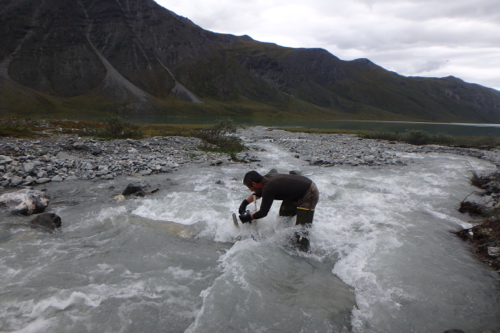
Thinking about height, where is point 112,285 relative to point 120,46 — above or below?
below

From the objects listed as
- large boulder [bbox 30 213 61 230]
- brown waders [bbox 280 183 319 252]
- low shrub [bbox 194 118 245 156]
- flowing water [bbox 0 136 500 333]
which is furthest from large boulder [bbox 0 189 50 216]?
low shrub [bbox 194 118 245 156]

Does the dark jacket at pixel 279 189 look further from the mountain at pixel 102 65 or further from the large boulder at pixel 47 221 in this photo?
the mountain at pixel 102 65

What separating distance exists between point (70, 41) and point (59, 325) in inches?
7633

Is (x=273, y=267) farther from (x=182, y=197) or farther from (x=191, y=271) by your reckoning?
(x=182, y=197)

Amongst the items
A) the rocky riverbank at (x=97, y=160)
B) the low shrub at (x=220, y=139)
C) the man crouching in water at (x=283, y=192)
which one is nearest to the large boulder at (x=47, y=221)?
the rocky riverbank at (x=97, y=160)

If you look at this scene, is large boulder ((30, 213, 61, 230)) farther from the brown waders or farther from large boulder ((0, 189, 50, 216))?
the brown waders

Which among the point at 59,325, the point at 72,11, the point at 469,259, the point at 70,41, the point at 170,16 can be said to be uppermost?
the point at 170,16

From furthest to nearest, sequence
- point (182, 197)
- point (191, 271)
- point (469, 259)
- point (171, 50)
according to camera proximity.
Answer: point (171, 50), point (182, 197), point (469, 259), point (191, 271)

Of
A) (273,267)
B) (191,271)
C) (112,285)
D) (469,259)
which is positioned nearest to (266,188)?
(273,267)

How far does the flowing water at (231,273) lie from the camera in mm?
4875

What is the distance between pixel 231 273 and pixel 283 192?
225 centimetres

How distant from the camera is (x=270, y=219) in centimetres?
822

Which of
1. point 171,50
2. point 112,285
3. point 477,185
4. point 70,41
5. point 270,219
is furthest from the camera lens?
point 171,50

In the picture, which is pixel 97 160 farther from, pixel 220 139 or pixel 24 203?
pixel 220 139
